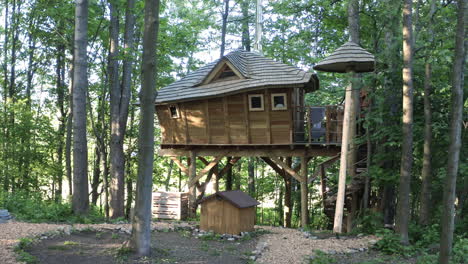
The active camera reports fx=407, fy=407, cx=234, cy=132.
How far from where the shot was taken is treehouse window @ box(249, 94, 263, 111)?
15.7 metres

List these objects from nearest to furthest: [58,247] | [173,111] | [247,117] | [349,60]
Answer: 1. [58,247]
2. [349,60]
3. [247,117]
4. [173,111]

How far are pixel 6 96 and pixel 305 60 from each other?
18044 millimetres

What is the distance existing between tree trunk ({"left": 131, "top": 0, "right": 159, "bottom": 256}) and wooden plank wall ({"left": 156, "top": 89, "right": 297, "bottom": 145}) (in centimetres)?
715

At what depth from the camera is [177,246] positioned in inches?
436

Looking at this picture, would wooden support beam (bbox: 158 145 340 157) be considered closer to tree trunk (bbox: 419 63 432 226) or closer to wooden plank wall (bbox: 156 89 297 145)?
wooden plank wall (bbox: 156 89 297 145)

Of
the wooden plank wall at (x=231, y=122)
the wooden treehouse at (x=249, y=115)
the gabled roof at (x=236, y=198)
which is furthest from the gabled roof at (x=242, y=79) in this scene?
the gabled roof at (x=236, y=198)

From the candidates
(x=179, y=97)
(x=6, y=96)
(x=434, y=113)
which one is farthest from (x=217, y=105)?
(x=6, y=96)

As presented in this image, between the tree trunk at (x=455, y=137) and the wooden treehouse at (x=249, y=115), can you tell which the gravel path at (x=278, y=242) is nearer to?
the tree trunk at (x=455, y=137)

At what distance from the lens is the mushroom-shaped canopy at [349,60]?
11531 millimetres

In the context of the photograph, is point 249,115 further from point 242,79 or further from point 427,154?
point 427,154

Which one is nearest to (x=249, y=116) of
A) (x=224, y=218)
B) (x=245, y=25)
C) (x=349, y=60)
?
(x=224, y=218)

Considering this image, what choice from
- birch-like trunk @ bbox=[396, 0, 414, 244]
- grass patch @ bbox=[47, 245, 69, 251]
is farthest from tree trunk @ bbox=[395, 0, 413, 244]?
grass patch @ bbox=[47, 245, 69, 251]

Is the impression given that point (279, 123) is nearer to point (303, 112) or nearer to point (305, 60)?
point (303, 112)

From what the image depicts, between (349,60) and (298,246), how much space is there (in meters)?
5.40
